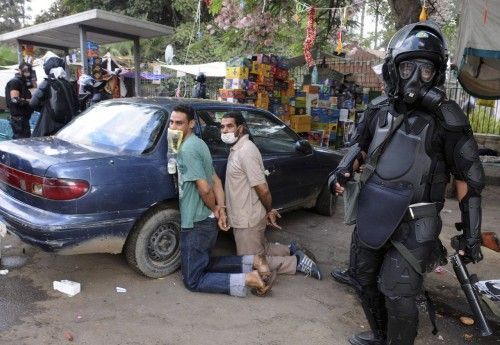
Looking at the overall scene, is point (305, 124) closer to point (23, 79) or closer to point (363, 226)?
point (23, 79)

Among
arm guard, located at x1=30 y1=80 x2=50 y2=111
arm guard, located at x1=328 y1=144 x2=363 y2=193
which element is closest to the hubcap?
arm guard, located at x1=328 y1=144 x2=363 y2=193

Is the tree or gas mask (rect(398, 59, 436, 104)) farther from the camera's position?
the tree

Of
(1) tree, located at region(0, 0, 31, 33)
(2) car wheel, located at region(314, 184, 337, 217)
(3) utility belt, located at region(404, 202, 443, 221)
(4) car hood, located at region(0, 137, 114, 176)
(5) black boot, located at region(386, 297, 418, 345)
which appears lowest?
(2) car wheel, located at region(314, 184, 337, 217)

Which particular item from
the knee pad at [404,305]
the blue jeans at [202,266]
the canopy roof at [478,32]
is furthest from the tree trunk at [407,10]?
the knee pad at [404,305]

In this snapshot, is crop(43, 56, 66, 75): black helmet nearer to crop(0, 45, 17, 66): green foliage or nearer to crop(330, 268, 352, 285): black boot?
crop(330, 268, 352, 285): black boot

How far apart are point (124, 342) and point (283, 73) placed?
7.07 m

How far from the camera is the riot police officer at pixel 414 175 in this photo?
2482mm

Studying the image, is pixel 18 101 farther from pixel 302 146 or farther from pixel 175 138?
pixel 302 146

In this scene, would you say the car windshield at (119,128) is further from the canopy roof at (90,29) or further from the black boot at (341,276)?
the canopy roof at (90,29)

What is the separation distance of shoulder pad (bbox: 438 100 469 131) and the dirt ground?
1.62m

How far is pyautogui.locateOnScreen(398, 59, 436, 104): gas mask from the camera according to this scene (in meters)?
2.44

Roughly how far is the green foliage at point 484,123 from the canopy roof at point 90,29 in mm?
8220

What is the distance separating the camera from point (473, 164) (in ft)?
8.25

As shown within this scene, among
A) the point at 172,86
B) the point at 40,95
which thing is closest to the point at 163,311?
the point at 40,95
